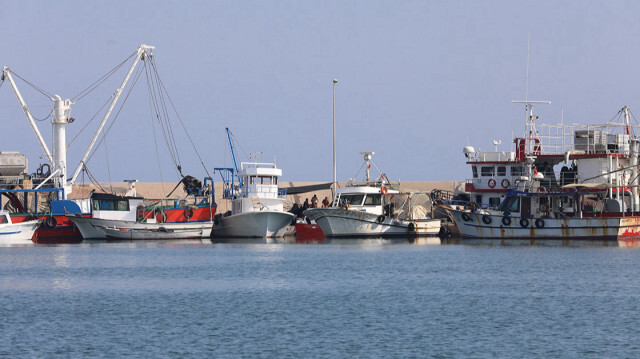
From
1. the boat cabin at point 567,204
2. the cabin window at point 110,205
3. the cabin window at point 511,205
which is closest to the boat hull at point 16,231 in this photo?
the cabin window at point 110,205

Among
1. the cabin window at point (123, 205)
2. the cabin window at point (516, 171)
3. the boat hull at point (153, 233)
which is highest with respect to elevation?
the cabin window at point (516, 171)

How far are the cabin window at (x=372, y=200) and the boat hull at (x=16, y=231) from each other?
18.7m

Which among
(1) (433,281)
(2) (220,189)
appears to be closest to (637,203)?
(1) (433,281)

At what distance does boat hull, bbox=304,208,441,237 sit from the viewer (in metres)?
56.1

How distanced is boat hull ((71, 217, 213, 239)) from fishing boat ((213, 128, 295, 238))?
7.54ft

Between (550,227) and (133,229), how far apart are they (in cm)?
2380

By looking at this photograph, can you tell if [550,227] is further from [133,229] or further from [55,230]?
[55,230]

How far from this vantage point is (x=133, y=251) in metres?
49.5

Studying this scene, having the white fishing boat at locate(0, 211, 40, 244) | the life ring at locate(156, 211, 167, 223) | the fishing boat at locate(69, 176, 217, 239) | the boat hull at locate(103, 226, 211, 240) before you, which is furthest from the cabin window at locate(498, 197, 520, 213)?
the white fishing boat at locate(0, 211, 40, 244)

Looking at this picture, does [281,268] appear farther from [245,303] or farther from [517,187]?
[517,187]

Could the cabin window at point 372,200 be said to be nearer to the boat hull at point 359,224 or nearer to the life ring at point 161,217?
the boat hull at point 359,224

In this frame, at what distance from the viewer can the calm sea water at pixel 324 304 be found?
76.9ft

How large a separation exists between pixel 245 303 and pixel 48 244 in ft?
89.7

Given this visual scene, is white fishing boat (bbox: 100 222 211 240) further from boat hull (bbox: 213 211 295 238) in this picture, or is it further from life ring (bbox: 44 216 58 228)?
life ring (bbox: 44 216 58 228)
